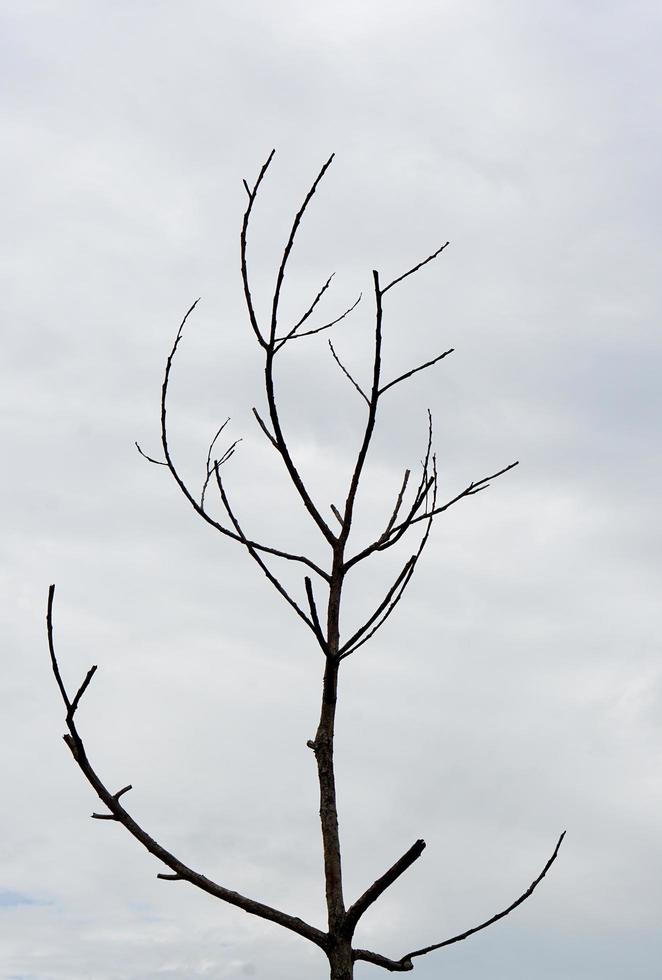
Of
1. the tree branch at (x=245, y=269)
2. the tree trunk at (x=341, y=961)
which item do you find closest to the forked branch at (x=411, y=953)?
the tree trunk at (x=341, y=961)

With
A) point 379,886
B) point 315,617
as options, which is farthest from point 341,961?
point 315,617

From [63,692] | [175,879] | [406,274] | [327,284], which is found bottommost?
[175,879]

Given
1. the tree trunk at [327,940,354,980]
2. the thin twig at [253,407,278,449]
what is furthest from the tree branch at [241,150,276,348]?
the tree trunk at [327,940,354,980]

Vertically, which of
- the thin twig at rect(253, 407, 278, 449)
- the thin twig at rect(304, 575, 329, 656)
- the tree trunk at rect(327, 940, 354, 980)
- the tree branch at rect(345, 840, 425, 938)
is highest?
the thin twig at rect(253, 407, 278, 449)

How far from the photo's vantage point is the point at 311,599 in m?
4.08

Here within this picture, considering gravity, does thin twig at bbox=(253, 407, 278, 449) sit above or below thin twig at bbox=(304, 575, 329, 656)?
above

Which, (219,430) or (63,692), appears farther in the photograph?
(219,430)

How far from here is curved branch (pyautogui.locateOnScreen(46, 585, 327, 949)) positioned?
151 inches

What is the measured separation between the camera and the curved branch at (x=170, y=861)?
3.83 m

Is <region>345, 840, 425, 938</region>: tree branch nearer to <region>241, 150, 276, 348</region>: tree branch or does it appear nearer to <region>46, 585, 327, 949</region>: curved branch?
<region>46, 585, 327, 949</region>: curved branch

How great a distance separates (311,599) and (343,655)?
0.99 feet

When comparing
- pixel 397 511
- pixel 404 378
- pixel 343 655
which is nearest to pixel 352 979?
pixel 343 655

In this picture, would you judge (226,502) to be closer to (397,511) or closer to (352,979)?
(397,511)

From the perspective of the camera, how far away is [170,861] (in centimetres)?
388
